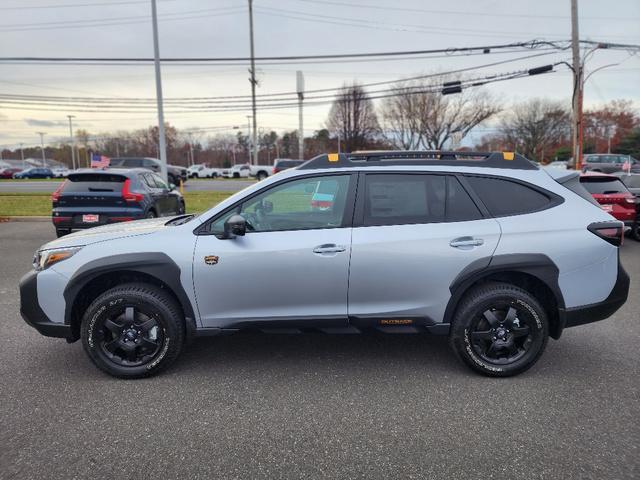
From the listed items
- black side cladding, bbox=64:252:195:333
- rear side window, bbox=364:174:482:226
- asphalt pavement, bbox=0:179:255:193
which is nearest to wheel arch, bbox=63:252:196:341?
black side cladding, bbox=64:252:195:333

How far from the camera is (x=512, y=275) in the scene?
3629mm

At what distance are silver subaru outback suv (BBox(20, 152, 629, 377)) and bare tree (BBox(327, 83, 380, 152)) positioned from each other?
51047mm

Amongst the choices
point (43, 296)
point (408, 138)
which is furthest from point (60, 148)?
point (43, 296)

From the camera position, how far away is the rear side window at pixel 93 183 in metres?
8.41

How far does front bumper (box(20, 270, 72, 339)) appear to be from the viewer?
3539 mm

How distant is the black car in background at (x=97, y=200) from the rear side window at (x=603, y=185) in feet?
29.1

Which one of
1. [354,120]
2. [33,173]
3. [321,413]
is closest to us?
[321,413]

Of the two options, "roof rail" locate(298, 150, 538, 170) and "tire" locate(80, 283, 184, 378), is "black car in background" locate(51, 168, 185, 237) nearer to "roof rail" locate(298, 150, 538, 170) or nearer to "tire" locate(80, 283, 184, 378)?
"tire" locate(80, 283, 184, 378)

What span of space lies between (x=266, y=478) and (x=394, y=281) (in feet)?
5.43

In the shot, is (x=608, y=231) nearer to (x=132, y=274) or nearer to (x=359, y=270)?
(x=359, y=270)

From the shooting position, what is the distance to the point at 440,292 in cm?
350

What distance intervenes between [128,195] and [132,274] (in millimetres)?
5445

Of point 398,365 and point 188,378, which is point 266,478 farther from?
point 398,365

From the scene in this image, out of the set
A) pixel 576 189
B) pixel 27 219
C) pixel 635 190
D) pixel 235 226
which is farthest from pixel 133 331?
pixel 27 219
